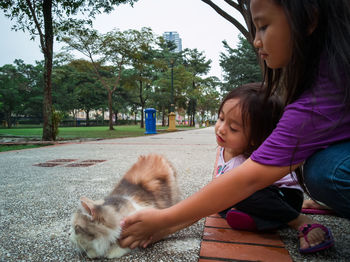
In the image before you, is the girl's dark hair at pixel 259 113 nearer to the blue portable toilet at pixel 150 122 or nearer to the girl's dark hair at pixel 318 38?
the girl's dark hair at pixel 318 38

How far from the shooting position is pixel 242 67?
2002 centimetres

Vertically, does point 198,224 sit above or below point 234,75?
below

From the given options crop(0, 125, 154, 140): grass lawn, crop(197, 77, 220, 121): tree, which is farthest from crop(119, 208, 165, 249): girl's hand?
crop(197, 77, 220, 121): tree

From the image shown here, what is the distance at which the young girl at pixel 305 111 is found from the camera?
3.04 ft

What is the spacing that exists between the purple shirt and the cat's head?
736 mm

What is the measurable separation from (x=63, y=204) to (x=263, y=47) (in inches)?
75.0

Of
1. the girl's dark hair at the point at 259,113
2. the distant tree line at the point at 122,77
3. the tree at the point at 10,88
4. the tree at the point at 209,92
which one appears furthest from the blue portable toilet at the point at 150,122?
the tree at the point at 10,88

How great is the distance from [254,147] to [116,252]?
1.02 m

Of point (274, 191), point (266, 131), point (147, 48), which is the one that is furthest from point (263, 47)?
point (147, 48)

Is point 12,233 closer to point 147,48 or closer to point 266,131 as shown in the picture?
point 266,131

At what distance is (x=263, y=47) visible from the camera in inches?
42.3

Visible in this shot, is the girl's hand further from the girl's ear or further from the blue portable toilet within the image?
the blue portable toilet

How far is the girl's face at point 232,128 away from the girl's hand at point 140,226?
27.4 inches

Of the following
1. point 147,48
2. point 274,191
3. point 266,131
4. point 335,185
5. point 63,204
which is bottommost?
point 63,204
